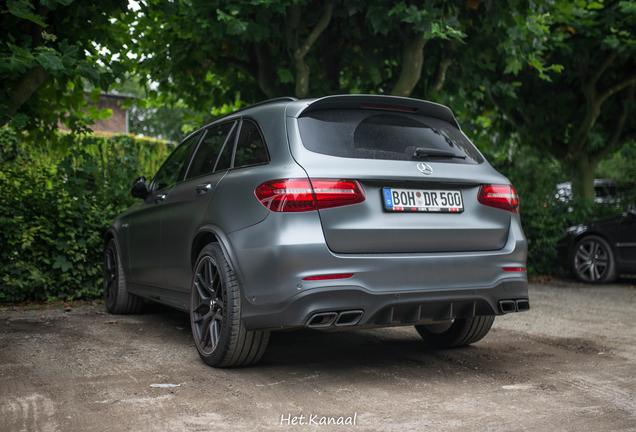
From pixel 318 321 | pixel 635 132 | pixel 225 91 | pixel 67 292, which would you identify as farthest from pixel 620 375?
pixel 635 132

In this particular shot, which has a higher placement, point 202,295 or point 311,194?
point 311,194

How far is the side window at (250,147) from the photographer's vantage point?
4.00m

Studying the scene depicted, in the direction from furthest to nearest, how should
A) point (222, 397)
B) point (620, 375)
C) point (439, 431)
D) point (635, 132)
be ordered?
point (635, 132)
point (620, 375)
point (222, 397)
point (439, 431)

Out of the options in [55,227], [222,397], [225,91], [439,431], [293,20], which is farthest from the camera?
[225,91]

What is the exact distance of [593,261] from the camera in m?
10.2

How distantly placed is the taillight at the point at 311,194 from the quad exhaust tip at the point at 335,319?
2.00ft

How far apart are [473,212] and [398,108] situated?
2.85 ft

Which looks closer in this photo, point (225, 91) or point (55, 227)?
point (55, 227)

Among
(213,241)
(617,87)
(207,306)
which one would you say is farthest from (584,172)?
(207,306)

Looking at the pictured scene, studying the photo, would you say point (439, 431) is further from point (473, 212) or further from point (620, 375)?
point (620, 375)

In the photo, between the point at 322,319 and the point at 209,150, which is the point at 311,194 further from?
the point at 209,150

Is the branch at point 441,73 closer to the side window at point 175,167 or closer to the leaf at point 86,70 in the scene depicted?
the side window at point 175,167

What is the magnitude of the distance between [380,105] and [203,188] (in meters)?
1.38

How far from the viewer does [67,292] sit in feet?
24.0
